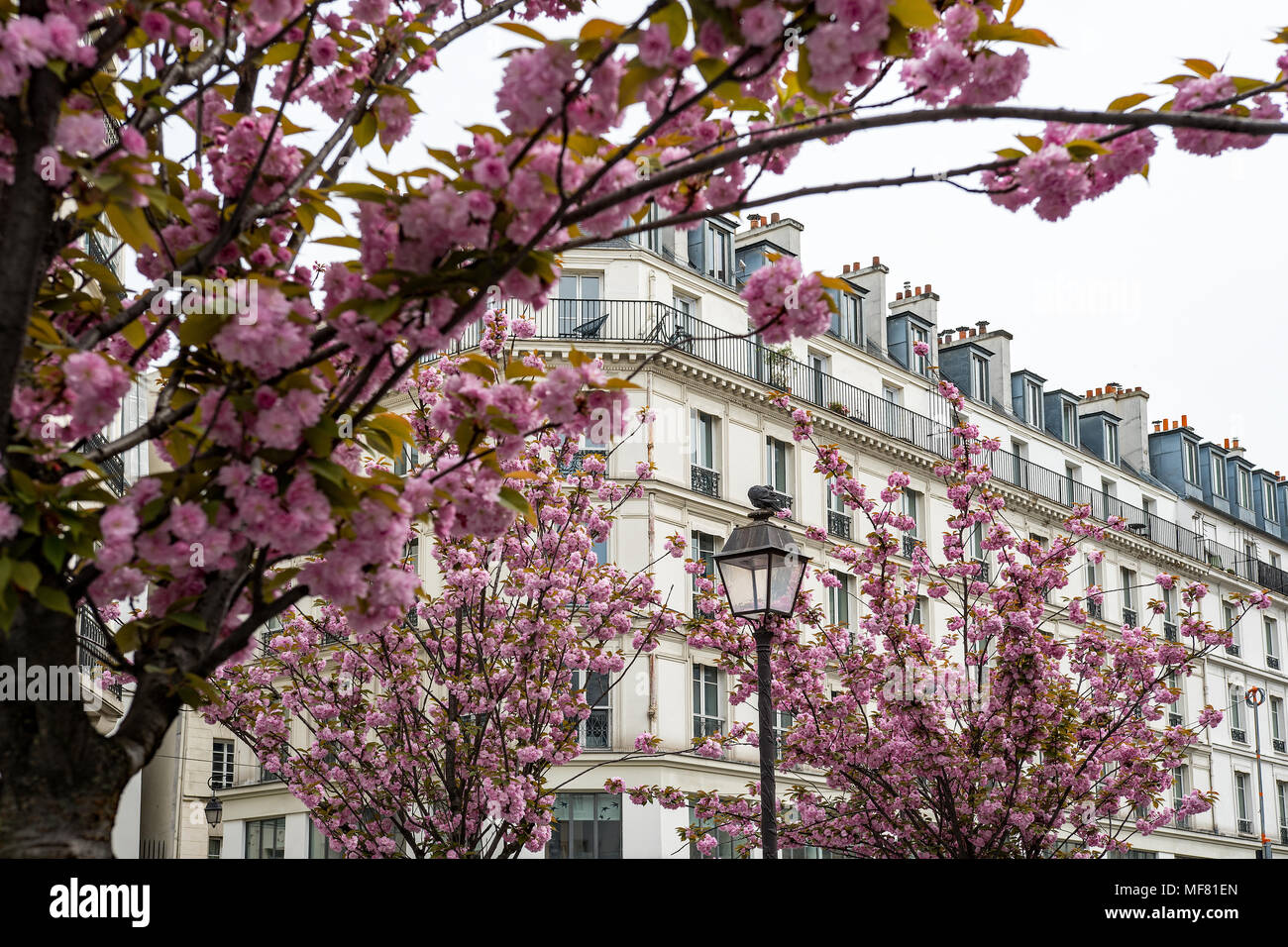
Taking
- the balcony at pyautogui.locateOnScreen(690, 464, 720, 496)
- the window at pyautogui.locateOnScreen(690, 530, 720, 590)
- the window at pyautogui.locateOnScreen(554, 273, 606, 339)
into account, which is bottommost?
the window at pyautogui.locateOnScreen(690, 530, 720, 590)

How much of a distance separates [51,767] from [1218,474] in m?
56.7

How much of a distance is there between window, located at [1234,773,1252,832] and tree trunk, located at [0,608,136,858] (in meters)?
50.6

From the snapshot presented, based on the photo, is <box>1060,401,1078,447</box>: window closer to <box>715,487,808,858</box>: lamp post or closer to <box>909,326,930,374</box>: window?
<box>909,326,930,374</box>: window

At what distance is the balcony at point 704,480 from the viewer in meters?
31.2

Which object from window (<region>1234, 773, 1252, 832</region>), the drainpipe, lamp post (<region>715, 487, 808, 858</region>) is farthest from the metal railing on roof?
lamp post (<region>715, 487, 808, 858</region>)

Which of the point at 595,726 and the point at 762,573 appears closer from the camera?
the point at 762,573

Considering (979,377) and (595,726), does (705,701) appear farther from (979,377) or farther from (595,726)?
(979,377)

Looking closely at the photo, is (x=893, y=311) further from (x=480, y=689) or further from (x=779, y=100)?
(x=779, y=100)

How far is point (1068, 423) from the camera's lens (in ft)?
155

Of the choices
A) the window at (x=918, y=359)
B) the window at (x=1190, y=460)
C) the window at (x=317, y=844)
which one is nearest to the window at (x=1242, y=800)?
the window at (x=1190, y=460)

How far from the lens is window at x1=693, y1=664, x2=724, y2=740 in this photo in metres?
29.7

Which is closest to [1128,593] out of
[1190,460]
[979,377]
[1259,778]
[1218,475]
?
[1259,778]
